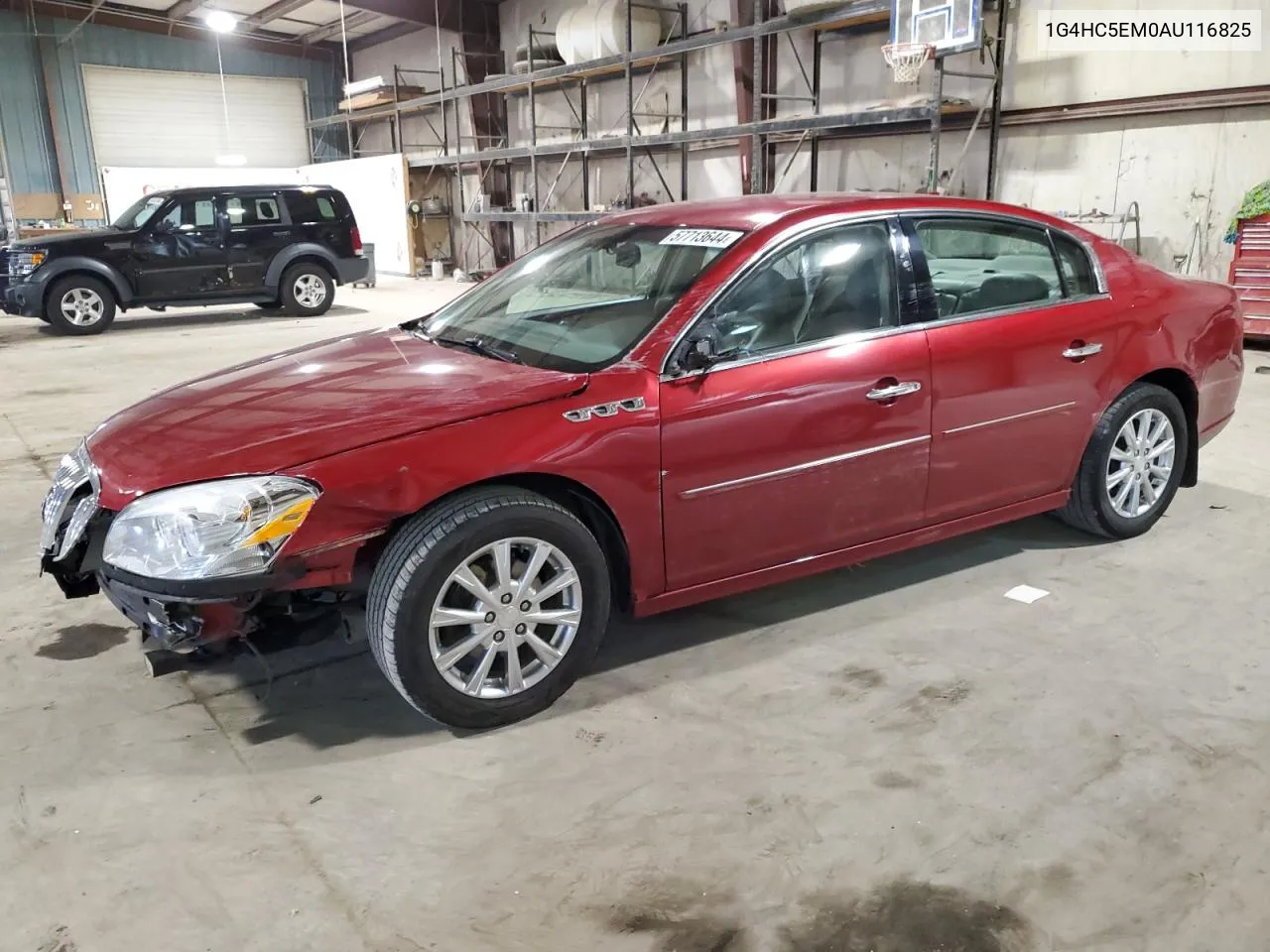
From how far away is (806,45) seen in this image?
1169cm

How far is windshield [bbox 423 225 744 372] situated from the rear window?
29.8 ft

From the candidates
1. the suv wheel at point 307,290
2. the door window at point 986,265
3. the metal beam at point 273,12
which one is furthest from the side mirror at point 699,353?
the metal beam at point 273,12

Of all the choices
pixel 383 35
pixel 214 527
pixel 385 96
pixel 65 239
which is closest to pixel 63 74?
pixel 383 35

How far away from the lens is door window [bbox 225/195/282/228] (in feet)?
37.1

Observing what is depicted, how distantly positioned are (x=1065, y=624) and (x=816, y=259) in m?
1.49

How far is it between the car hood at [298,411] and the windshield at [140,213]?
9.23 metres

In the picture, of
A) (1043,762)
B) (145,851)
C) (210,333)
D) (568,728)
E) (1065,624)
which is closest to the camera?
(145,851)

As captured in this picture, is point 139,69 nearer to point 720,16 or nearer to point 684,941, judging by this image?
point 720,16

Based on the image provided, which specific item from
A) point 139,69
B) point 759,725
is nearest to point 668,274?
point 759,725

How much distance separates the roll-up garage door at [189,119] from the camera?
20.5m

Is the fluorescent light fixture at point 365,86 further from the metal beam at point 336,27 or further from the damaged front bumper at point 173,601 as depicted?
the damaged front bumper at point 173,601

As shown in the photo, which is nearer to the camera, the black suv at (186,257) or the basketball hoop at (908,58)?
the basketball hoop at (908,58)

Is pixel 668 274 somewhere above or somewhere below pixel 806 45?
below

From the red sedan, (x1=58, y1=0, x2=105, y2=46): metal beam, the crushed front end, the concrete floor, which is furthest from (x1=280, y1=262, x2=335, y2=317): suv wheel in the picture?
(x1=58, y1=0, x2=105, y2=46): metal beam
